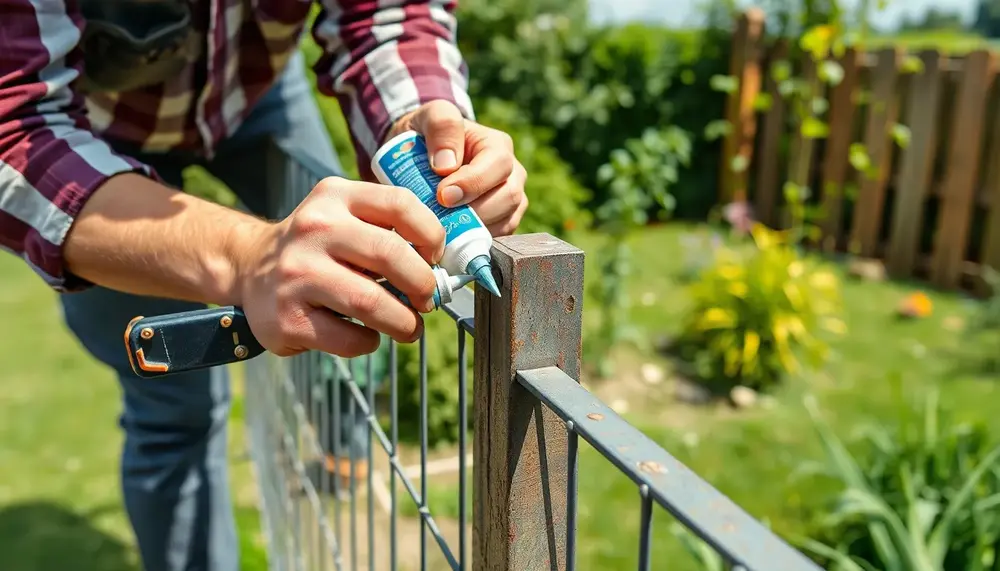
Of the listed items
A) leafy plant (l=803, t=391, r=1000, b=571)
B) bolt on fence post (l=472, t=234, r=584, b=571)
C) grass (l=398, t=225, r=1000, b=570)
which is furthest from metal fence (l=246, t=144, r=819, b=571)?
grass (l=398, t=225, r=1000, b=570)

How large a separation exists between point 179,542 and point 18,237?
996 mm

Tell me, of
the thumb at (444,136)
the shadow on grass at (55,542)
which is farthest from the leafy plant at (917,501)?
the shadow on grass at (55,542)

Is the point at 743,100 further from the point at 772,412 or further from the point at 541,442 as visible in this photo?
the point at 541,442

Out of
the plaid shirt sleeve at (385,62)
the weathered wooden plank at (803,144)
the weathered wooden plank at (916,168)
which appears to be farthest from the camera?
the weathered wooden plank at (916,168)

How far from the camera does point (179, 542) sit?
195 cm

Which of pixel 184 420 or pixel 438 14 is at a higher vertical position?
pixel 438 14

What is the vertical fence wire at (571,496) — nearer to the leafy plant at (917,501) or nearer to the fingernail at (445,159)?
the fingernail at (445,159)

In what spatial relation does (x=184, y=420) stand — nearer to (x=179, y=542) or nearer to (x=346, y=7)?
(x=179, y=542)

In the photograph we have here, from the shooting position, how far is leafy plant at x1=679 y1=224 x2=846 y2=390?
3996mm

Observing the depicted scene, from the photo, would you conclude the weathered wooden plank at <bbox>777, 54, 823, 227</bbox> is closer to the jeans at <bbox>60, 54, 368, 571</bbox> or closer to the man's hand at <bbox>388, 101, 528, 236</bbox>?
the jeans at <bbox>60, 54, 368, 571</bbox>

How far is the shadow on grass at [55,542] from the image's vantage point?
9.04 feet

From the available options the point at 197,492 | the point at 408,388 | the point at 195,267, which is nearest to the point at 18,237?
the point at 195,267

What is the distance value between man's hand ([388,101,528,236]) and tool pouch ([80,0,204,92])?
2.00 feet

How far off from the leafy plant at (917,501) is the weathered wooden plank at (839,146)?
3.35 m
